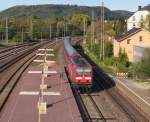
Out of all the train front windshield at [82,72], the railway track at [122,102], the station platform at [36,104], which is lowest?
the railway track at [122,102]

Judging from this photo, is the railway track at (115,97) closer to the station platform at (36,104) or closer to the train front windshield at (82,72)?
the train front windshield at (82,72)

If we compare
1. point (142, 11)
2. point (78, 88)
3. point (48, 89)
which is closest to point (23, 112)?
point (48, 89)

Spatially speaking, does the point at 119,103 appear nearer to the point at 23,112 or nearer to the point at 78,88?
the point at 78,88

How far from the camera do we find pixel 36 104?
28625 mm

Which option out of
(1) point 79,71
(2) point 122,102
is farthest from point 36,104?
(2) point 122,102

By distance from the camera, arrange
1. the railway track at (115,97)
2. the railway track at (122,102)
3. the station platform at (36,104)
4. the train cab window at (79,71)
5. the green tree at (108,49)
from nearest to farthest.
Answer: the station platform at (36,104) < the railway track at (122,102) < the railway track at (115,97) < the train cab window at (79,71) < the green tree at (108,49)

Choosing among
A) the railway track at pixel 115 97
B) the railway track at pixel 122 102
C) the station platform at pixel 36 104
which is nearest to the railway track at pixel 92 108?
the railway track at pixel 115 97

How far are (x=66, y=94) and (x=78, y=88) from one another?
186 inches

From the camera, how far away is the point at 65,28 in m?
162

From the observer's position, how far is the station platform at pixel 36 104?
2459 centimetres

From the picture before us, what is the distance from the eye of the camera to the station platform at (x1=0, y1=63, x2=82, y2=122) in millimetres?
24594

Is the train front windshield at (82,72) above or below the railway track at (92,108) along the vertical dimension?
above

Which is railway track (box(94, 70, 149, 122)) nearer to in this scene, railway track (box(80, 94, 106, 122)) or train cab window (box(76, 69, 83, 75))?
railway track (box(80, 94, 106, 122))

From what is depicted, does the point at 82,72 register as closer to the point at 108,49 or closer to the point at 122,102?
the point at 122,102
